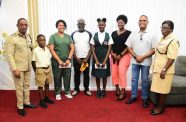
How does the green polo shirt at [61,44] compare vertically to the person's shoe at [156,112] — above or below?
above

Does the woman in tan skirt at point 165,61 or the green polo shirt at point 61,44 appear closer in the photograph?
the woman in tan skirt at point 165,61

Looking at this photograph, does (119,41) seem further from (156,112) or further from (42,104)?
(42,104)

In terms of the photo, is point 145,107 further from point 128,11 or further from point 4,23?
point 4,23

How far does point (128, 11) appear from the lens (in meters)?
4.94

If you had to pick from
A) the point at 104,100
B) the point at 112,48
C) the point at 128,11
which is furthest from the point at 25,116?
the point at 128,11

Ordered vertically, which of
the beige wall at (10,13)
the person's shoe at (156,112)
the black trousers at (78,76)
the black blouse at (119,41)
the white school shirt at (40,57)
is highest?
the beige wall at (10,13)

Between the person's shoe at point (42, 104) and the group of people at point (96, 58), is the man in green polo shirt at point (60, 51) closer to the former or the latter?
the group of people at point (96, 58)

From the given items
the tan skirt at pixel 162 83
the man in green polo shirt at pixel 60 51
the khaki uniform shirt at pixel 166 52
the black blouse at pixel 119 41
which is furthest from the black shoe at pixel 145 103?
the man in green polo shirt at pixel 60 51

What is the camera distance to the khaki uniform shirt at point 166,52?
3.49 metres

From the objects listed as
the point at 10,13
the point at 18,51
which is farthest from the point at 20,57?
the point at 10,13

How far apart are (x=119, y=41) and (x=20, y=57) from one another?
1.80 m

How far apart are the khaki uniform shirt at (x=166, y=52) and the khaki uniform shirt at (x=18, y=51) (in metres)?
2.01

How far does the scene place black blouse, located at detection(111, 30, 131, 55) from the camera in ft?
14.4

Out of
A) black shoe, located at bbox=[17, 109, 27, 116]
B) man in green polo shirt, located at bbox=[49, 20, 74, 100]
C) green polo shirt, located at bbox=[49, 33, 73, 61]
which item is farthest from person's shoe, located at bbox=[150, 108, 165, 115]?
black shoe, located at bbox=[17, 109, 27, 116]
